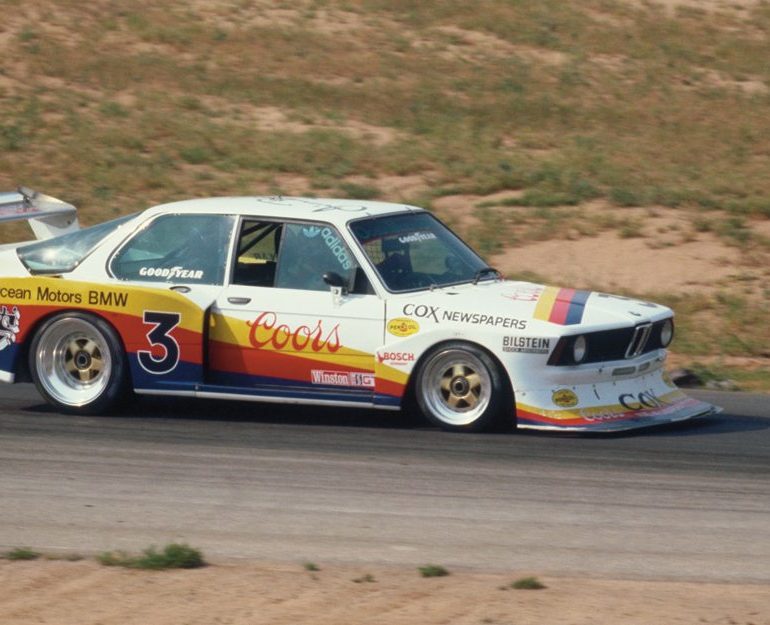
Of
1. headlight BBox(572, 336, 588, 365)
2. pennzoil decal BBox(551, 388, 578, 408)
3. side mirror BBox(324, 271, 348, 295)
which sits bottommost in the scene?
pennzoil decal BBox(551, 388, 578, 408)

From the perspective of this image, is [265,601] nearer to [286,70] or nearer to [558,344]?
[558,344]

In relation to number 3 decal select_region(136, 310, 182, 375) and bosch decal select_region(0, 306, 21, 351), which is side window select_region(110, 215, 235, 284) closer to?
number 3 decal select_region(136, 310, 182, 375)

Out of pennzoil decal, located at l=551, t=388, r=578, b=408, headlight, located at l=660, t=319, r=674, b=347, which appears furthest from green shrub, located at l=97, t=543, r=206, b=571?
headlight, located at l=660, t=319, r=674, b=347

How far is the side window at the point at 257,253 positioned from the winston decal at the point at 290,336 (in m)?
0.28

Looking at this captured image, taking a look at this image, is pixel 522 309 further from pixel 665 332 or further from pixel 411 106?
pixel 411 106

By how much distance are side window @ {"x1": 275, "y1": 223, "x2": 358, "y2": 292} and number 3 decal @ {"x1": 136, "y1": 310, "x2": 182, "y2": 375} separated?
2.40ft

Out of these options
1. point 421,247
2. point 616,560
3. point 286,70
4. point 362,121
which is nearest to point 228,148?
point 362,121

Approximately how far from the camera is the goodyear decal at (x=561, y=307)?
8742mm

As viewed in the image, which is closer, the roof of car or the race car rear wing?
the roof of car

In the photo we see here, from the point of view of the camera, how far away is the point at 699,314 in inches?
561

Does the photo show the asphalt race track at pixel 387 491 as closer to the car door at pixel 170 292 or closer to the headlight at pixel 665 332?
the car door at pixel 170 292

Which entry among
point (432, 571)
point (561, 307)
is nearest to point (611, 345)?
point (561, 307)

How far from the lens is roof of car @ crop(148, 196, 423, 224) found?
934 centimetres

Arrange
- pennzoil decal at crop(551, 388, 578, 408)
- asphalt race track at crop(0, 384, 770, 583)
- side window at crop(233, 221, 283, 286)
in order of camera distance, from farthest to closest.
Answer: side window at crop(233, 221, 283, 286) → pennzoil decal at crop(551, 388, 578, 408) → asphalt race track at crop(0, 384, 770, 583)
